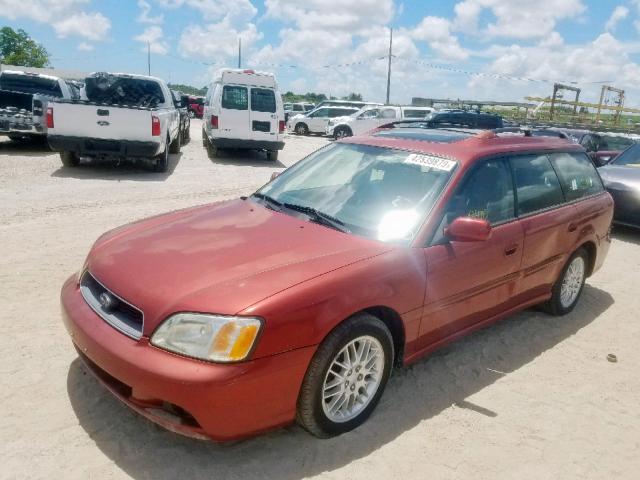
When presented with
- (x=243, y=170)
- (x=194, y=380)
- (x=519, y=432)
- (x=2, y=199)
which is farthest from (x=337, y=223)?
(x=243, y=170)

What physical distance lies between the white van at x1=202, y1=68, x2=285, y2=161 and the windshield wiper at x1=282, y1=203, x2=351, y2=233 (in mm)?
9984

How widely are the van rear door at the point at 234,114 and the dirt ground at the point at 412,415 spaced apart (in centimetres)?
830

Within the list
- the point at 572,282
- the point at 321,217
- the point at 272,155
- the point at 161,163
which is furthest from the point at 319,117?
the point at 321,217

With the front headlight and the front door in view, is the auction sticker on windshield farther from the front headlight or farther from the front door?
the front headlight

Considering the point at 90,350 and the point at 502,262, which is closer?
the point at 90,350

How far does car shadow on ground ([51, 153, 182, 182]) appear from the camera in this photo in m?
9.81

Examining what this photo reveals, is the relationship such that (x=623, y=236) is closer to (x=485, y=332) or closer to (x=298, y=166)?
(x=485, y=332)

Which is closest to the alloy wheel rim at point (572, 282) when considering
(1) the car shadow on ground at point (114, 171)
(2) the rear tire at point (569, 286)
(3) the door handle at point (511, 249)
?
(2) the rear tire at point (569, 286)

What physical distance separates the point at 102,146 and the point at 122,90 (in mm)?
2809

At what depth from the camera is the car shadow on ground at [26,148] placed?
12.1m

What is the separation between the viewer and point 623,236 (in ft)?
26.3

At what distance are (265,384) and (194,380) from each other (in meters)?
0.32

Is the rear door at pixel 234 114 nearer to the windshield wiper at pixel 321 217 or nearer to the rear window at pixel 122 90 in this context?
the rear window at pixel 122 90

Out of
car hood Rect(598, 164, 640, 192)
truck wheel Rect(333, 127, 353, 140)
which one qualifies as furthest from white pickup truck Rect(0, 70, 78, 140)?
truck wheel Rect(333, 127, 353, 140)
